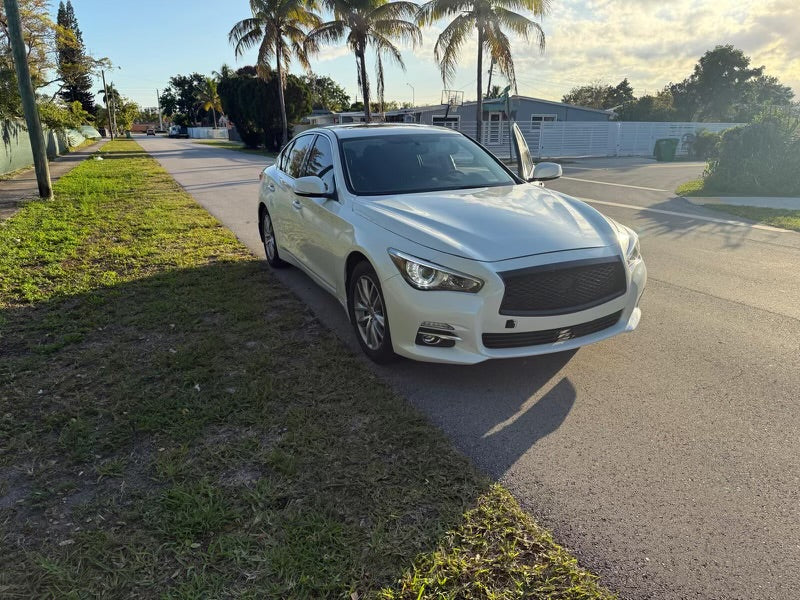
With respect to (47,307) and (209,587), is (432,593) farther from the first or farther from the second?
(47,307)

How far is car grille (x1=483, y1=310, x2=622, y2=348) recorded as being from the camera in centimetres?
351

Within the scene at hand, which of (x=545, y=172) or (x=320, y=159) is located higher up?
(x=320, y=159)

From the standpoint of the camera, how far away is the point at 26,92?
1157cm

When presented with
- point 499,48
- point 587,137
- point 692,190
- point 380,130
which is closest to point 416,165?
point 380,130

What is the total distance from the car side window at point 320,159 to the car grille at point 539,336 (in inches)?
91.9

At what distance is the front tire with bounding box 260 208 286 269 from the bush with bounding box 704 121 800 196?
1243cm

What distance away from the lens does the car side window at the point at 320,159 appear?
509 cm

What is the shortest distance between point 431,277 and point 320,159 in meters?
2.36

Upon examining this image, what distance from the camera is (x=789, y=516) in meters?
2.55

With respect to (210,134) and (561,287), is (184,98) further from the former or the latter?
(561,287)

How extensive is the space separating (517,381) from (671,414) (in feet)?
3.19

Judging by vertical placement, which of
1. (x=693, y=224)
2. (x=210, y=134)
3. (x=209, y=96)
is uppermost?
(x=209, y=96)

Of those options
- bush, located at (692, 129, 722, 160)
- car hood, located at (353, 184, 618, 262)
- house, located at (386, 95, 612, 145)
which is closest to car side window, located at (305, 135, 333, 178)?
car hood, located at (353, 184, 618, 262)

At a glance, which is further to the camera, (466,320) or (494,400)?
(494,400)
